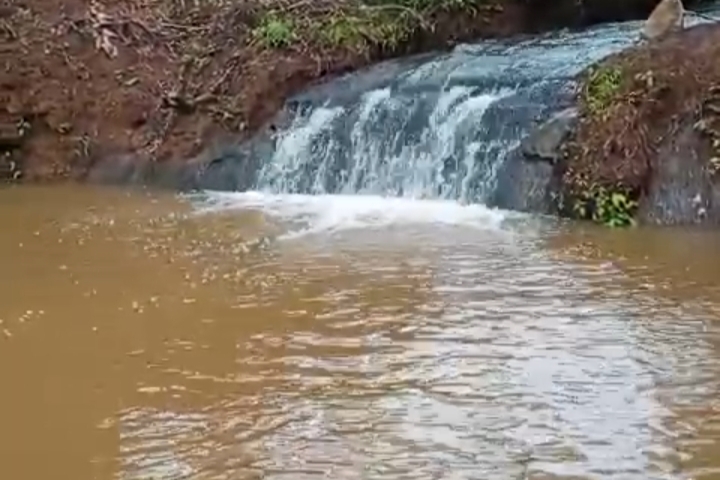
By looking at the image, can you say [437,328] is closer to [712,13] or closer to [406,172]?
[406,172]

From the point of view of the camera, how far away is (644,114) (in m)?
9.91

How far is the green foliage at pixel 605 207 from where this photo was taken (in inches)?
372

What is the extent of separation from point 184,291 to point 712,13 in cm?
980

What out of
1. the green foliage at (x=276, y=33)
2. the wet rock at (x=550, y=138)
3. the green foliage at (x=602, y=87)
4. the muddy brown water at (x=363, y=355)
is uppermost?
the green foliage at (x=276, y=33)

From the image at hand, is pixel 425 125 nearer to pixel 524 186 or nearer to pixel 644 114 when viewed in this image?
pixel 524 186

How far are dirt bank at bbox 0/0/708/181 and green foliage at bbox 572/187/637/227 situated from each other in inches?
Result: 165

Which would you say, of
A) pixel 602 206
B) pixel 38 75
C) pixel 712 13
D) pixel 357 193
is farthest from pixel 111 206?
pixel 712 13

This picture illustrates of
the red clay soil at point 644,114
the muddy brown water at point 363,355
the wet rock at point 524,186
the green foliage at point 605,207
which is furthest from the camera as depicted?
the wet rock at point 524,186

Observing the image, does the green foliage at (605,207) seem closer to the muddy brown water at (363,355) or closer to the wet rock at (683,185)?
the wet rock at (683,185)

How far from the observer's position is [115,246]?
8.84m

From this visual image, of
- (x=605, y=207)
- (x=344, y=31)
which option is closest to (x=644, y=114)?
(x=605, y=207)

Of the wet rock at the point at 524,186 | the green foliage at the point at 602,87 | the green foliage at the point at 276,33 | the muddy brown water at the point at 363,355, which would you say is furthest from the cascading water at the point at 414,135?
the muddy brown water at the point at 363,355

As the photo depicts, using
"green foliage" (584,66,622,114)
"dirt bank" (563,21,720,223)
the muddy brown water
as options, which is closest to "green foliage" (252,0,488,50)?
"green foliage" (584,66,622,114)

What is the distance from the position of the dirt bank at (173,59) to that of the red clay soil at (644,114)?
12.8 ft
